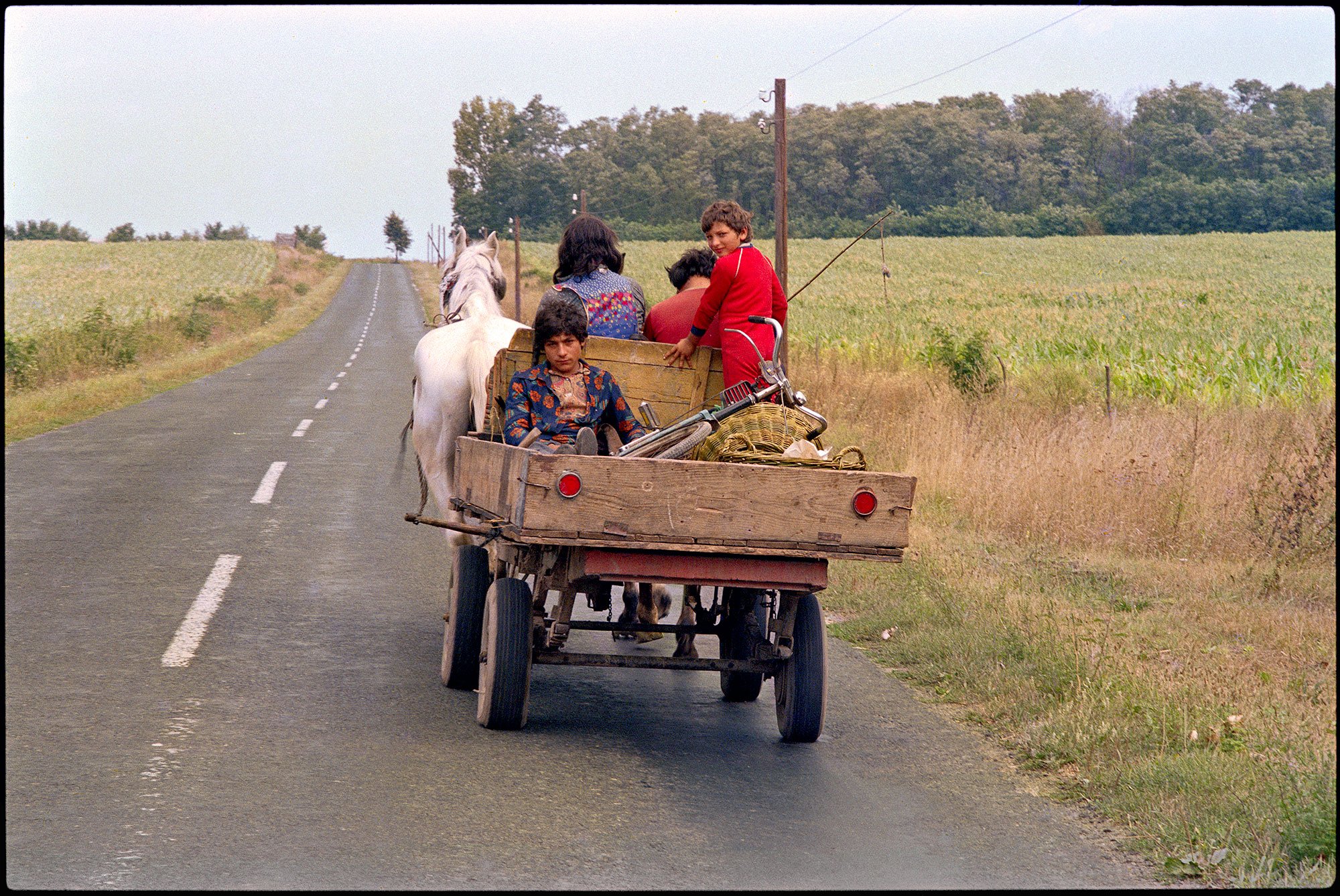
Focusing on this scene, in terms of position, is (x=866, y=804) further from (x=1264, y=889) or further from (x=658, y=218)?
(x=658, y=218)

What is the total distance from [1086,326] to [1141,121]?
40.6 m

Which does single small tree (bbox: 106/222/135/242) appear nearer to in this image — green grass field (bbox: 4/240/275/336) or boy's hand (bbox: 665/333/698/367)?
green grass field (bbox: 4/240/275/336)

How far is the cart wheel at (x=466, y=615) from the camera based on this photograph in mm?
5816

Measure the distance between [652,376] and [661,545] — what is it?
1709mm

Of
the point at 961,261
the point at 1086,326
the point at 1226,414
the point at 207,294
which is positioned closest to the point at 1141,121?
the point at 961,261

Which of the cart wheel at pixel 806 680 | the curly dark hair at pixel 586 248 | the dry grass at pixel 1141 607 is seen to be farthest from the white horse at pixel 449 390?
the dry grass at pixel 1141 607

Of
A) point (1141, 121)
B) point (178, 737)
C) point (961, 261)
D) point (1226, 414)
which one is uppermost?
point (1141, 121)

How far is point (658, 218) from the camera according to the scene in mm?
63469

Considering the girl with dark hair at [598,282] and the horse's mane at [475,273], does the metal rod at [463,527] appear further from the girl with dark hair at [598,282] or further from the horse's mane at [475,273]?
the horse's mane at [475,273]

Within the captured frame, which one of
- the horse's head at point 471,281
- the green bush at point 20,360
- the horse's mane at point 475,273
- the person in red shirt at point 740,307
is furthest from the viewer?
the green bush at point 20,360

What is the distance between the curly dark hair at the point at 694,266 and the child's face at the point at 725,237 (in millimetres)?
528

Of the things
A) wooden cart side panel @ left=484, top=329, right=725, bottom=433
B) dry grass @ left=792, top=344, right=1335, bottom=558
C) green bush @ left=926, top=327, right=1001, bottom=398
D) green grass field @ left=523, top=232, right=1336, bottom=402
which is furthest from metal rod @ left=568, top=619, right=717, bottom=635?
green bush @ left=926, top=327, right=1001, bottom=398

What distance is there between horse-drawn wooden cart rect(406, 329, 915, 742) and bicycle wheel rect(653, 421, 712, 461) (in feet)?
0.96

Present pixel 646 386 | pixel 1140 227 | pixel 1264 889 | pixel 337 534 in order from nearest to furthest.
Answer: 1. pixel 1264 889
2. pixel 646 386
3. pixel 337 534
4. pixel 1140 227
